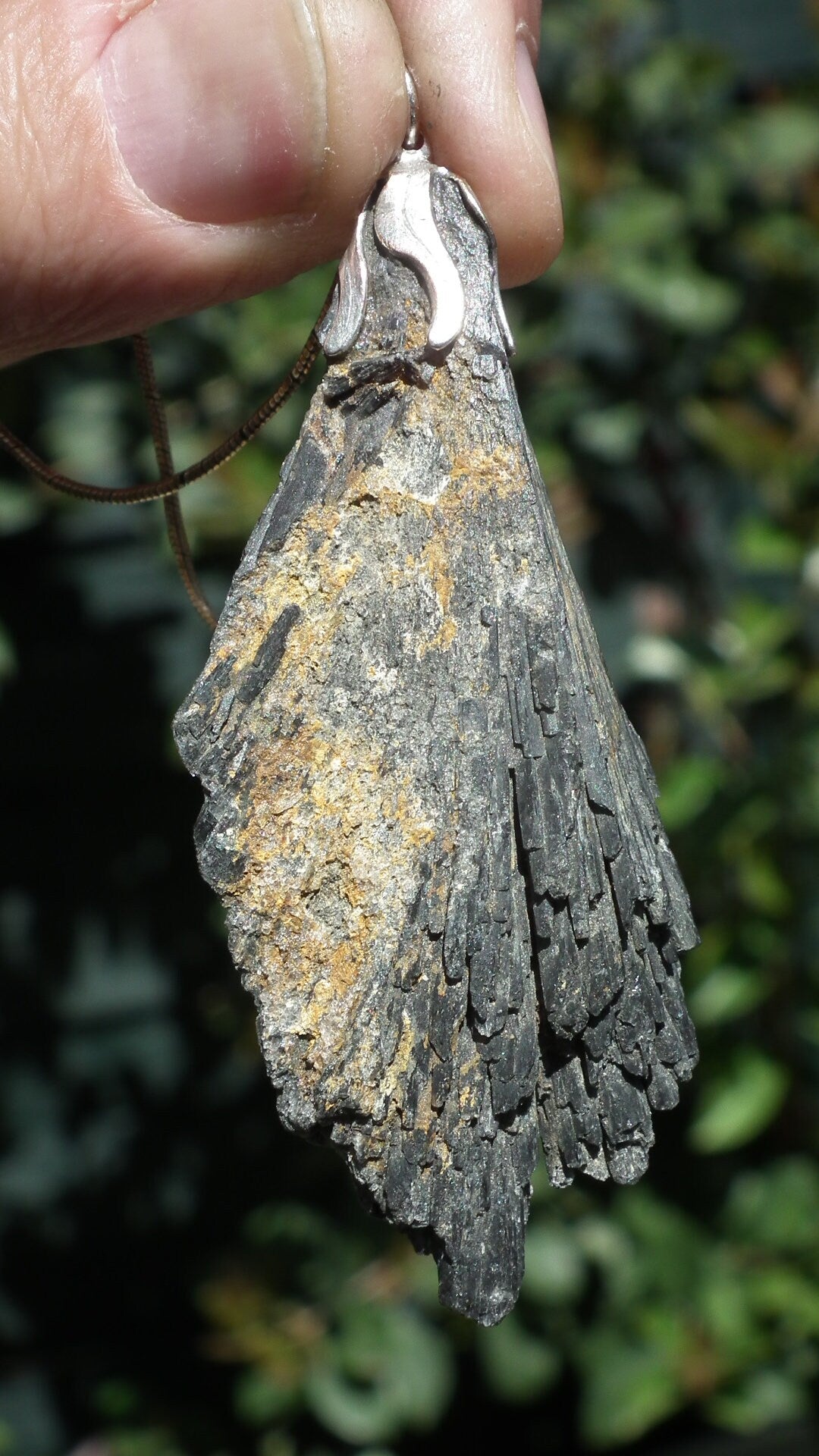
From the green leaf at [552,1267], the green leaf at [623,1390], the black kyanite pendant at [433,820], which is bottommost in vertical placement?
the green leaf at [623,1390]

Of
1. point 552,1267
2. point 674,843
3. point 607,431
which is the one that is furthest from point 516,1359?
point 607,431

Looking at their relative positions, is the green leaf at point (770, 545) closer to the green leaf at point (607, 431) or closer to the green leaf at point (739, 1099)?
the green leaf at point (607, 431)

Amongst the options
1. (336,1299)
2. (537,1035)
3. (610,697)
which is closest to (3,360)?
(610,697)

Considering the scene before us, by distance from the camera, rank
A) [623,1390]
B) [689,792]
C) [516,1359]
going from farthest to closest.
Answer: [516,1359] < [623,1390] < [689,792]

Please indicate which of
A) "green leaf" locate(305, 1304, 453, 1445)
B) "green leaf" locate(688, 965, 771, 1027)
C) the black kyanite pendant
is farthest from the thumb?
"green leaf" locate(305, 1304, 453, 1445)

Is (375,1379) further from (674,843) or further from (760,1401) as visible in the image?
(674,843)

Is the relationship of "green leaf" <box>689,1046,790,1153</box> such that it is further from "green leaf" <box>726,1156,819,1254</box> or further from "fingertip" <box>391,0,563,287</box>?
"fingertip" <box>391,0,563,287</box>

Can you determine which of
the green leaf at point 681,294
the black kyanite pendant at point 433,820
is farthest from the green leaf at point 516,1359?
the green leaf at point 681,294
